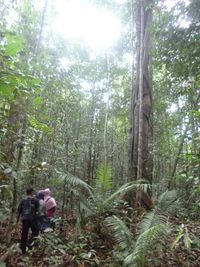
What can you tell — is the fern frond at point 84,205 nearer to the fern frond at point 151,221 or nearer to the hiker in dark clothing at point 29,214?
the hiker in dark clothing at point 29,214

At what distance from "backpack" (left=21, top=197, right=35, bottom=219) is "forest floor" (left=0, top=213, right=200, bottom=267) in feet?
1.70

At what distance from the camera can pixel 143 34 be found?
8.38 meters

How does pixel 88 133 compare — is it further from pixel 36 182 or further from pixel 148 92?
pixel 148 92

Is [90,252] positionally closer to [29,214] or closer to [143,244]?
[143,244]

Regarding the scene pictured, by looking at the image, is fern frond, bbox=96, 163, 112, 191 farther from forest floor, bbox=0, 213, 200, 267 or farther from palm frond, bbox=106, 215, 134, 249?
palm frond, bbox=106, 215, 134, 249

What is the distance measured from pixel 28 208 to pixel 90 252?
192 cm

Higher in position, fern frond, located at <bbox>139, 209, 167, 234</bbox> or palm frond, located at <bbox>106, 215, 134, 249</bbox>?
fern frond, located at <bbox>139, 209, 167, 234</bbox>

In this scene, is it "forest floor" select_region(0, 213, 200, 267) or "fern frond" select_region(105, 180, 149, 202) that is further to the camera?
"fern frond" select_region(105, 180, 149, 202)

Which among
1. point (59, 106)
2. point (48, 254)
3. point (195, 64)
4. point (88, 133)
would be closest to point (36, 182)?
point (59, 106)

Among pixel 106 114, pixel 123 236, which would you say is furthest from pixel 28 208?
pixel 106 114

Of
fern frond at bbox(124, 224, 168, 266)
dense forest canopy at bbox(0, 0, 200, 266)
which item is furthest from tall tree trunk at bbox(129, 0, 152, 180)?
fern frond at bbox(124, 224, 168, 266)

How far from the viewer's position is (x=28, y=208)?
682 centimetres

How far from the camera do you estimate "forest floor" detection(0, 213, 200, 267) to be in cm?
505

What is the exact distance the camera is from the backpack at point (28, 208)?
6.80 metres
